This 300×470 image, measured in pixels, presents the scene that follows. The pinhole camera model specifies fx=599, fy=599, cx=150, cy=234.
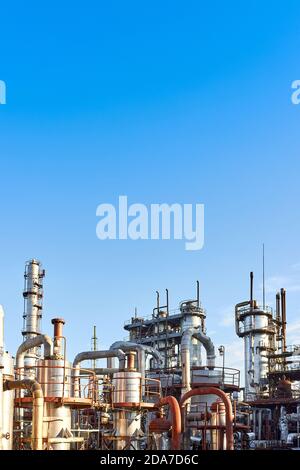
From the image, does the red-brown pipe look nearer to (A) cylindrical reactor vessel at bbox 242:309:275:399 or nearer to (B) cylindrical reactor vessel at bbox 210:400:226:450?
(B) cylindrical reactor vessel at bbox 210:400:226:450

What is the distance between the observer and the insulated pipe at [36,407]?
1906cm

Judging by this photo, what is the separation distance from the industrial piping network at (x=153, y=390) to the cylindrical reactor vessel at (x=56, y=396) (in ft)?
0.12

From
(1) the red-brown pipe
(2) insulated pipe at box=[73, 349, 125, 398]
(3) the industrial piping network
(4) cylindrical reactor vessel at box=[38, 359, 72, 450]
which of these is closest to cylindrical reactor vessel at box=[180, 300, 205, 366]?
(3) the industrial piping network

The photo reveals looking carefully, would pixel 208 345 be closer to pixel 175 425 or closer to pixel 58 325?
pixel 175 425

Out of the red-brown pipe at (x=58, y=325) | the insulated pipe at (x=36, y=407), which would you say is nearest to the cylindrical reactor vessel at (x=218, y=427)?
the red-brown pipe at (x=58, y=325)

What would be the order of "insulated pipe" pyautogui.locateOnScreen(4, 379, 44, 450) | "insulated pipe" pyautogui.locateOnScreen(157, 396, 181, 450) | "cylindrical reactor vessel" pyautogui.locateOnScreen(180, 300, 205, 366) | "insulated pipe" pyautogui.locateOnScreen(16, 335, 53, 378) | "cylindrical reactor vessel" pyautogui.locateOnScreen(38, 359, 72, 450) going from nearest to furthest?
"insulated pipe" pyautogui.locateOnScreen(4, 379, 44, 450) < "cylindrical reactor vessel" pyautogui.locateOnScreen(38, 359, 72, 450) < "insulated pipe" pyautogui.locateOnScreen(16, 335, 53, 378) < "insulated pipe" pyautogui.locateOnScreen(157, 396, 181, 450) < "cylindrical reactor vessel" pyautogui.locateOnScreen(180, 300, 205, 366)

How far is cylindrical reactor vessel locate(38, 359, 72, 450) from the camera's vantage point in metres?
20.8

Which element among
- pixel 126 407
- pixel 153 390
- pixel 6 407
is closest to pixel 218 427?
pixel 126 407

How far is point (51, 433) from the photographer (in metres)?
20.8

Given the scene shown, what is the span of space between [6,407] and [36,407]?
116 centimetres

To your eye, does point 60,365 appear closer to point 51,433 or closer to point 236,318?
point 51,433

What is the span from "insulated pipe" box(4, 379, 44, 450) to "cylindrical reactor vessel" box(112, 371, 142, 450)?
5.72 meters

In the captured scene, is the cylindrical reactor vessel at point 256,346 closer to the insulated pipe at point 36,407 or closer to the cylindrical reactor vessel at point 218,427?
the cylindrical reactor vessel at point 218,427
